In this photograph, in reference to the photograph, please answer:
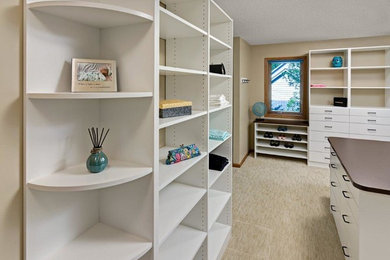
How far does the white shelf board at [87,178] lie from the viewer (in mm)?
950

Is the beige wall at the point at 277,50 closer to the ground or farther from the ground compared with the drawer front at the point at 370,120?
farther from the ground

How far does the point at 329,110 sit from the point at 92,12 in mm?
4612

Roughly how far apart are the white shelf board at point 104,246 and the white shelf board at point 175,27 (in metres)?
1.20

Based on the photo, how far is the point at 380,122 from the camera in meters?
4.16

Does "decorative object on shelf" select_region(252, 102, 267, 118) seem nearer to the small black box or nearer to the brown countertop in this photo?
the small black box

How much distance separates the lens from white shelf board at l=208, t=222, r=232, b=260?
2049mm

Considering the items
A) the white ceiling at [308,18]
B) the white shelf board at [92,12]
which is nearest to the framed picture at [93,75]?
the white shelf board at [92,12]

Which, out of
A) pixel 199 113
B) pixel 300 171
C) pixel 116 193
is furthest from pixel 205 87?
pixel 300 171

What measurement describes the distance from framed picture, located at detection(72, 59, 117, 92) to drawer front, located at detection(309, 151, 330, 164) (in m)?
4.55

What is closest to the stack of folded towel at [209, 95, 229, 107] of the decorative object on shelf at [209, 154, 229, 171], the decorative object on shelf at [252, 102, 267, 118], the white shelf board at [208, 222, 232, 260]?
the decorative object on shelf at [209, 154, 229, 171]

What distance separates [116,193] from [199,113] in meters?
0.80

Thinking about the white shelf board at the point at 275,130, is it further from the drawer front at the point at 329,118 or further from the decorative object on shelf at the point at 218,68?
the decorative object on shelf at the point at 218,68

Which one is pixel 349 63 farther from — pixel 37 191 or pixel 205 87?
pixel 37 191

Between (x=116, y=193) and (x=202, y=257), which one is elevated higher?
(x=116, y=193)
